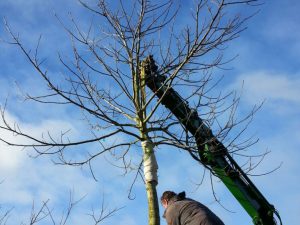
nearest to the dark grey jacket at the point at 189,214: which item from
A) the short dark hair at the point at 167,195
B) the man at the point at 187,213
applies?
the man at the point at 187,213

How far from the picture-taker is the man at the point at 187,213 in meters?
5.43

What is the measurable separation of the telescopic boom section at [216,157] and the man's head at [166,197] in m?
0.84

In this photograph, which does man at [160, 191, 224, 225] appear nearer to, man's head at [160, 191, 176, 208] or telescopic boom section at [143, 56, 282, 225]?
man's head at [160, 191, 176, 208]

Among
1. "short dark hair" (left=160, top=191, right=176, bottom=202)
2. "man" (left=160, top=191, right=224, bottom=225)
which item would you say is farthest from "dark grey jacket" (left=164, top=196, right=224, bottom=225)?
"short dark hair" (left=160, top=191, right=176, bottom=202)

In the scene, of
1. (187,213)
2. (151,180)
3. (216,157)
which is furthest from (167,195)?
(216,157)

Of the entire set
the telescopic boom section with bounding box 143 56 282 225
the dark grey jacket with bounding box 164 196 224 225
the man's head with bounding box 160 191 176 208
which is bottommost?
the dark grey jacket with bounding box 164 196 224 225

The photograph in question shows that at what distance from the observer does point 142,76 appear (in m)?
6.79

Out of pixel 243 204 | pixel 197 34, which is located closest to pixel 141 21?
pixel 197 34

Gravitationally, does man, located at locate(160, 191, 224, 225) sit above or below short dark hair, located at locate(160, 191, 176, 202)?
below

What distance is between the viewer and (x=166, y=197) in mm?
5938

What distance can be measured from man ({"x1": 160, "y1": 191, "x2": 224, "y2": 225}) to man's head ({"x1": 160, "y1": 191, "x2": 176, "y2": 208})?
0.07 metres

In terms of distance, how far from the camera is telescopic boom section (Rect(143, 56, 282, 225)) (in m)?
6.78

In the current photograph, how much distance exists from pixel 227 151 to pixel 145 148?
1.23 metres

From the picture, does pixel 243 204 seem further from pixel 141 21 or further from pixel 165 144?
pixel 141 21
